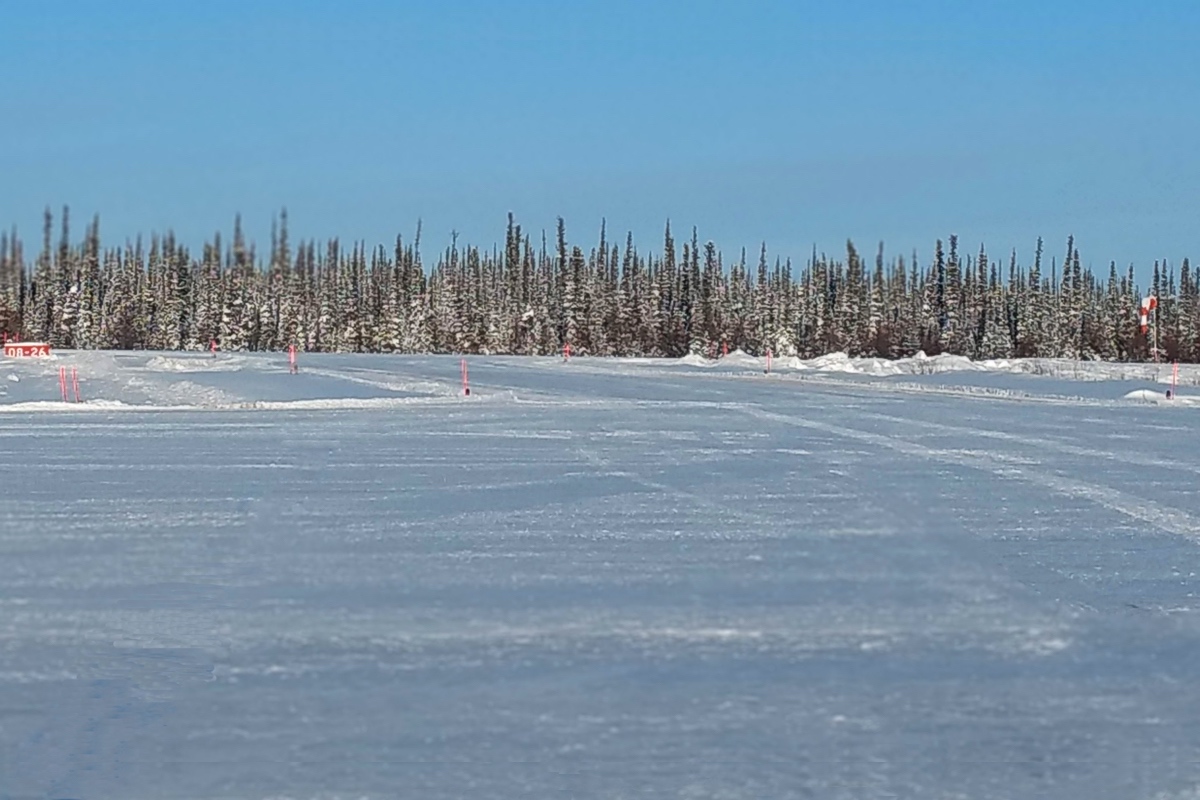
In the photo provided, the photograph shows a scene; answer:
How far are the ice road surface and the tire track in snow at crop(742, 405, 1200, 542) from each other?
84mm

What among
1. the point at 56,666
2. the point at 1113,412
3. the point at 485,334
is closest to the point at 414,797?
the point at 56,666

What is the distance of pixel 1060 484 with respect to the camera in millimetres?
13109

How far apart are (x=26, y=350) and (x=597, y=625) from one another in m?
51.0

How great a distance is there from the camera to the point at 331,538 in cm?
952

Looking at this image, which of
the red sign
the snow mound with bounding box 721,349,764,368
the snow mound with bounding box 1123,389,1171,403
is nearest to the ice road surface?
the snow mound with bounding box 1123,389,1171,403

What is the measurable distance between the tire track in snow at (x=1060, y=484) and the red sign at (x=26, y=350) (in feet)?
128

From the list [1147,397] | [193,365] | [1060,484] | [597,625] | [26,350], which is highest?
[26,350]

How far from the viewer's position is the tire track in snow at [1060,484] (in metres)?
10.6

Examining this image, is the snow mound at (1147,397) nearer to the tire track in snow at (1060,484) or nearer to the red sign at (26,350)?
the tire track in snow at (1060,484)

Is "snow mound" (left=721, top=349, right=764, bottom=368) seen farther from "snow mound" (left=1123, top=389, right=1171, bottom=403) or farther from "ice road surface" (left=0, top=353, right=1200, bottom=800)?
"ice road surface" (left=0, top=353, right=1200, bottom=800)

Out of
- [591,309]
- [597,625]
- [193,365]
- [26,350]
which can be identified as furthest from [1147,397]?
[591,309]

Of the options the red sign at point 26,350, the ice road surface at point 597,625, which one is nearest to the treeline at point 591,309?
the red sign at point 26,350

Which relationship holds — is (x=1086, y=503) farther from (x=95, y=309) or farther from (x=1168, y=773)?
(x=95, y=309)

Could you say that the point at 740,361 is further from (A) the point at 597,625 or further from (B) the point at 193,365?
(A) the point at 597,625
